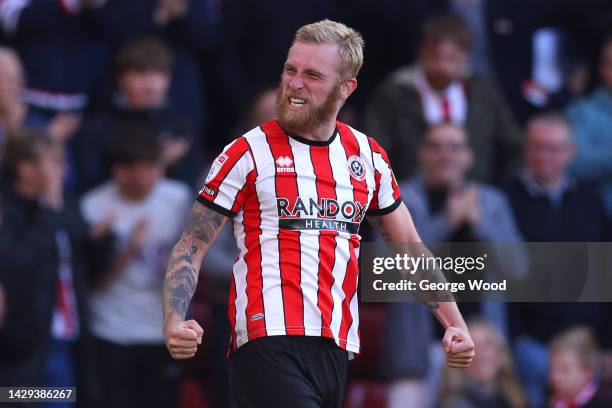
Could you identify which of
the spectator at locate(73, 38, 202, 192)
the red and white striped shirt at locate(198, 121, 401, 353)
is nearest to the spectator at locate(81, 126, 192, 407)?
the spectator at locate(73, 38, 202, 192)

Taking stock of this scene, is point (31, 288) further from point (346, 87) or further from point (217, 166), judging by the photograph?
point (346, 87)

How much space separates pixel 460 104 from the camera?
31.7 ft

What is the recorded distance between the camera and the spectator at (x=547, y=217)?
364 inches

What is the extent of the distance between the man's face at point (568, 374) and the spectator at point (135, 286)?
2.49 m

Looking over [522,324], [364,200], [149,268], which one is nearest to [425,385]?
[522,324]

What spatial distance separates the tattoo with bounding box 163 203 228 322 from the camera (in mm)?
5375

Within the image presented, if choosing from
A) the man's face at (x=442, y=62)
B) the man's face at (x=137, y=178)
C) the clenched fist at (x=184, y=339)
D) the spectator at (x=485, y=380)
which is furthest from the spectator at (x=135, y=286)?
the clenched fist at (x=184, y=339)

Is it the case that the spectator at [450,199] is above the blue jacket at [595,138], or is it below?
below

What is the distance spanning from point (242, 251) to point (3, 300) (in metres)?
3.01

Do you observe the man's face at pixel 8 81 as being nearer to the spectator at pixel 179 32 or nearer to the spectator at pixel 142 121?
the spectator at pixel 142 121

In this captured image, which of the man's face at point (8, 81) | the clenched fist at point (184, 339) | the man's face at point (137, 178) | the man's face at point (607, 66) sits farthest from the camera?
the man's face at point (607, 66)

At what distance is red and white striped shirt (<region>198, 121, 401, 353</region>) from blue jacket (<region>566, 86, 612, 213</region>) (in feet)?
15.1

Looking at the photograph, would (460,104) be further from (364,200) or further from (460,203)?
(364,200)

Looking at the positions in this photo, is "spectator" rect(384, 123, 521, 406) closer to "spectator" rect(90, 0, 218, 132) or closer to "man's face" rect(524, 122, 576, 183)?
"man's face" rect(524, 122, 576, 183)
